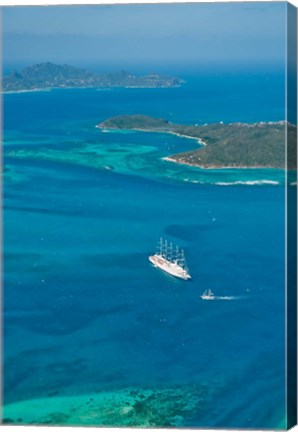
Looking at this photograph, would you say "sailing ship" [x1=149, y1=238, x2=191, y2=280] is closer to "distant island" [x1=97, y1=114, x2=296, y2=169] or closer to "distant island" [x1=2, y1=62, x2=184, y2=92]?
"distant island" [x1=97, y1=114, x2=296, y2=169]

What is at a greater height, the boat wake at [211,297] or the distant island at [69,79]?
the distant island at [69,79]

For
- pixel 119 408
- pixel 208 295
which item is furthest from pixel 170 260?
pixel 119 408

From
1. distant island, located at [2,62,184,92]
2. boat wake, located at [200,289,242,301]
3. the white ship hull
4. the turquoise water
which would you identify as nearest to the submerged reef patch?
the turquoise water

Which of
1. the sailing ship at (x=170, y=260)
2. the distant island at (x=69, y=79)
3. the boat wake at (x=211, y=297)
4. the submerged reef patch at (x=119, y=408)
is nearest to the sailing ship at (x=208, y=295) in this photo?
the boat wake at (x=211, y=297)

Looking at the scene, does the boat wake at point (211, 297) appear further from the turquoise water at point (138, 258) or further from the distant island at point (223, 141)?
the distant island at point (223, 141)

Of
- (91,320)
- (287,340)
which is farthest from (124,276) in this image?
(287,340)

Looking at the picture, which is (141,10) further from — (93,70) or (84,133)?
(84,133)

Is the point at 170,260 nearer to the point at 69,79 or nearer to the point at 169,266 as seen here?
the point at 169,266
